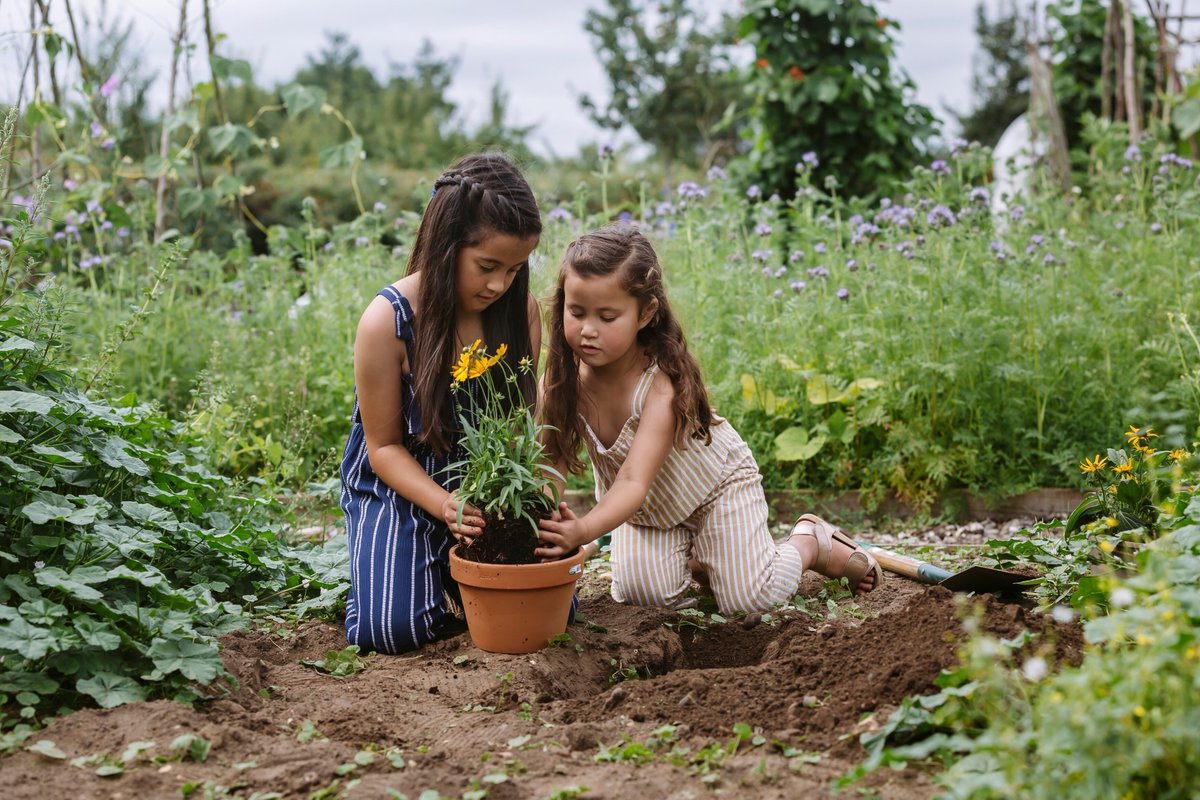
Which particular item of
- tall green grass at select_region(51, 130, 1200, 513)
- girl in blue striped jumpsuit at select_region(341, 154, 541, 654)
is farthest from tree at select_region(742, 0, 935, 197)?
girl in blue striped jumpsuit at select_region(341, 154, 541, 654)

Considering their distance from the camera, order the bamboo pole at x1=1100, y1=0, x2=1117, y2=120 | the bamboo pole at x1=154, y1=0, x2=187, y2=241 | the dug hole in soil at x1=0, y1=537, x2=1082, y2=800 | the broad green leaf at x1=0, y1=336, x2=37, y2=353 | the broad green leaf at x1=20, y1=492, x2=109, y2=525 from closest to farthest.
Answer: the dug hole in soil at x1=0, y1=537, x2=1082, y2=800 → the broad green leaf at x1=20, y1=492, x2=109, y2=525 → the broad green leaf at x1=0, y1=336, x2=37, y2=353 → the bamboo pole at x1=154, y1=0, x2=187, y2=241 → the bamboo pole at x1=1100, y1=0, x2=1117, y2=120

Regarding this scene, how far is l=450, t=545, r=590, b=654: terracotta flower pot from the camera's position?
8.33 feet

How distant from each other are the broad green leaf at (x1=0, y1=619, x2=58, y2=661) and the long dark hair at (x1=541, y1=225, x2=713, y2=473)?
1.29m

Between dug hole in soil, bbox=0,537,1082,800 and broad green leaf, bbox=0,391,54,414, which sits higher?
broad green leaf, bbox=0,391,54,414

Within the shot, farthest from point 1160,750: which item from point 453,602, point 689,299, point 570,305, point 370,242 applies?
point 370,242

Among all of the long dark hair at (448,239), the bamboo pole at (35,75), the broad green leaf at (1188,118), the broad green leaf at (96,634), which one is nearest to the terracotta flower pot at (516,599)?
the long dark hair at (448,239)

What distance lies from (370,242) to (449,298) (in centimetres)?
305

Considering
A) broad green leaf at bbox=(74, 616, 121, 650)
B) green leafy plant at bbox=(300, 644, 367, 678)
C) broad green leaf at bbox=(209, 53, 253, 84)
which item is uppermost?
broad green leaf at bbox=(209, 53, 253, 84)

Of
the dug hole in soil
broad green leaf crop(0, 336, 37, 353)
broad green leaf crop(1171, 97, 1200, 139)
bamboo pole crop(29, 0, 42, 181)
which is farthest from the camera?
broad green leaf crop(1171, 97, 1200, 139)

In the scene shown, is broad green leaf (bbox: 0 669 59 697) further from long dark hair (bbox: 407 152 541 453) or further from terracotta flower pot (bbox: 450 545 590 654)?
long dark hair (bbox: 407 152 541 453)

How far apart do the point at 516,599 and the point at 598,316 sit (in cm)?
74

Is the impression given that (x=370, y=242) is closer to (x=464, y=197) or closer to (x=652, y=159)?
(x=464, y=197)

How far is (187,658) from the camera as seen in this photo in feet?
7.36

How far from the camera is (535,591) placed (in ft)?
8.42
